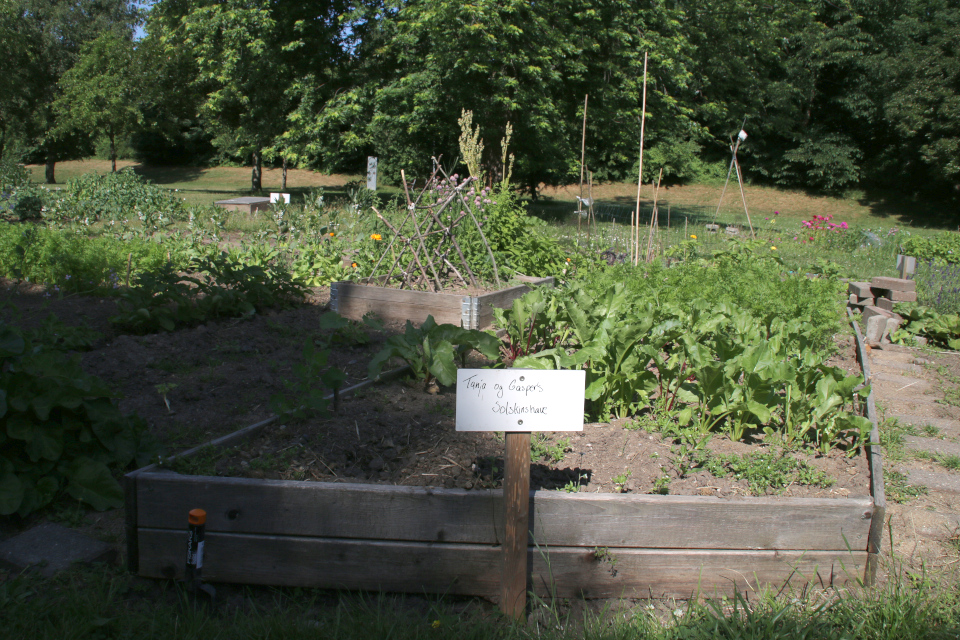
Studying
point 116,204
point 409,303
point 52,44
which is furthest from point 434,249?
point 52,44

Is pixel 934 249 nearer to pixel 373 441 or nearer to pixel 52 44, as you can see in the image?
pixel 373 441

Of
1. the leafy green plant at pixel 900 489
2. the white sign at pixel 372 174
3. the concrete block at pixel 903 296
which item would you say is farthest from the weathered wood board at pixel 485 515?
the white sign at pixel 372 174

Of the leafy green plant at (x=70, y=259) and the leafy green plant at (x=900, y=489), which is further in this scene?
the leafy green plant at (x=70, y=259)

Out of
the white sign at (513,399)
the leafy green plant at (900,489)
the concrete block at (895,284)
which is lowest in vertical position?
the leafy green plant at (900,489)

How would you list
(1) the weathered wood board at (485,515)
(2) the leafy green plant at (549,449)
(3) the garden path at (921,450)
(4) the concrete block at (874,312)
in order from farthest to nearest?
(4) the concrete block at (874,312)
(2) the leafy green plant at (549,449)
(3) the garden path at (921,450)
(1) the weathered wood board at (485,515)

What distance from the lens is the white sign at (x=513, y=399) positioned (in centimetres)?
204

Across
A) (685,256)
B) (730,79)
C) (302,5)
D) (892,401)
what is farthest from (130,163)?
(892,401)

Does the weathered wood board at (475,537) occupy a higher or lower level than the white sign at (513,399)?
lower

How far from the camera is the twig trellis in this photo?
578 cm

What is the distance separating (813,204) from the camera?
2998cm

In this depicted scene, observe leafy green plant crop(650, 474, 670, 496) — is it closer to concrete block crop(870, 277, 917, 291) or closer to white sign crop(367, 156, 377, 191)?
concrete block crop(870, 277, 917, 291)

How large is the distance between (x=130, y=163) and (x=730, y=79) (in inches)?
1416

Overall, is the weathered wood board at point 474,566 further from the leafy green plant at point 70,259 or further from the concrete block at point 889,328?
the concrete block at point 889,328

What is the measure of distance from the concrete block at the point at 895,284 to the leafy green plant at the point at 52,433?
260 inches
